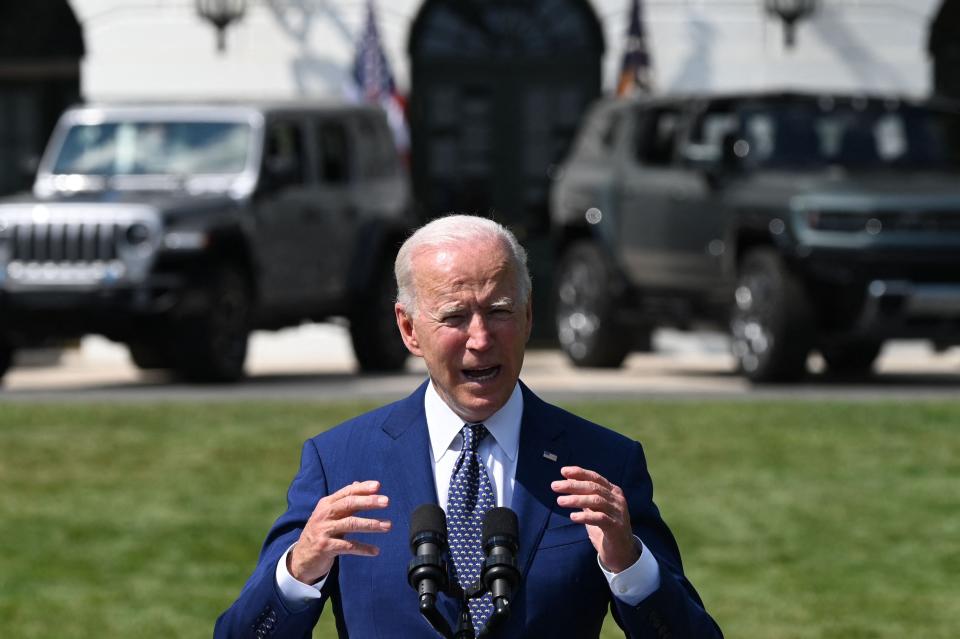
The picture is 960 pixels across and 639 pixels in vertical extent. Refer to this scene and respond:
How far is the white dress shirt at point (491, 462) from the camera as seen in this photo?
4.29 m

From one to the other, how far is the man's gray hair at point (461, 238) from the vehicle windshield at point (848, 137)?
14.0 m

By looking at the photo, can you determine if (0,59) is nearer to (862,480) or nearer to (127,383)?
(127,383)

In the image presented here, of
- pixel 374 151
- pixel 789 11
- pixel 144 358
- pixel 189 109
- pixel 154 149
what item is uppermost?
pixel 189 109

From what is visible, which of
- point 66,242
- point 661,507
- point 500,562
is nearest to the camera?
point 500,562

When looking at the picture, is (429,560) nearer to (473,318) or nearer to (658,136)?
(473,318)

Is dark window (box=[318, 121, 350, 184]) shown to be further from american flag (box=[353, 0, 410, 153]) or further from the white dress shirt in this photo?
the white dress shirt

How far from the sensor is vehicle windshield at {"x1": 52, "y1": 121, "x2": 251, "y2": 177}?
746 inches

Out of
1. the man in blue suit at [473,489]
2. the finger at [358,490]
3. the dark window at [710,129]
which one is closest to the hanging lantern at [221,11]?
the dark window at [710,129]

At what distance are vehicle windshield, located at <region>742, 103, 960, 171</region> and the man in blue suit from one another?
549 inches

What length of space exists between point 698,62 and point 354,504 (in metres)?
22.6

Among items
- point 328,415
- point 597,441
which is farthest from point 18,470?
point 597,441

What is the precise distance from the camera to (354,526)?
13.5 feet

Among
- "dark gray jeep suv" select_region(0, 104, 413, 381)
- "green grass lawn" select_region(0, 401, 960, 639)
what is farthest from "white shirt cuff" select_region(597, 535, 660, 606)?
"dark gray jeep suv" select_region(0, 104, 413, 381)

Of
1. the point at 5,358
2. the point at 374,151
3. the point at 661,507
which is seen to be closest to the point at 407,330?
the point at 661,507
